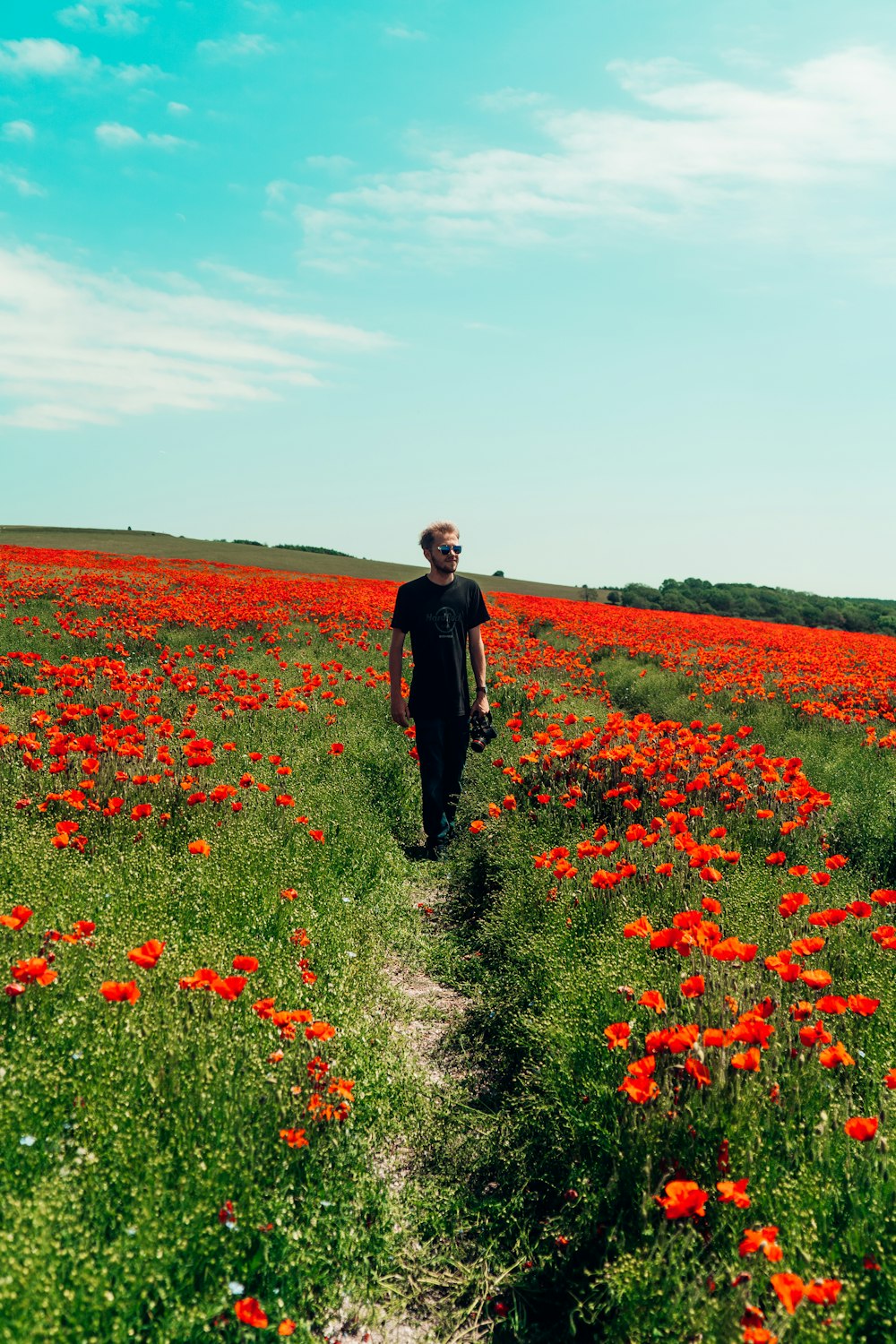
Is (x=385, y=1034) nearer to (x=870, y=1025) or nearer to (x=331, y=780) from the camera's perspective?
(x=870, y=1025)

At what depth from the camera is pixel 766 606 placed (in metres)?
51.4

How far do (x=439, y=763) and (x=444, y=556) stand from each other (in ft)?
5.24

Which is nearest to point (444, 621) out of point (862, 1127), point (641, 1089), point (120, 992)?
point (120, 992)

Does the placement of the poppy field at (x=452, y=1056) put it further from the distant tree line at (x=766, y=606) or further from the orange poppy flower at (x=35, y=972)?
the distant tree line at (x=766, y=606)

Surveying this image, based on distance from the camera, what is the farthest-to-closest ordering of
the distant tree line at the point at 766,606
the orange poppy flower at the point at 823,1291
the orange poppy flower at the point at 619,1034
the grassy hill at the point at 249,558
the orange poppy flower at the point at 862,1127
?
the distant tree line at the point at 766,606
the grassy hill at the point at 249,558
the orange poppy flower at the point at 619,1034
the orange poppy flower at the point at 862,1127
the orange poppy flower at the point at 823,1291

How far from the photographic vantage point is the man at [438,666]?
19.7 feet

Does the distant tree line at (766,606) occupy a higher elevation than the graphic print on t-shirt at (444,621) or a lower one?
higher

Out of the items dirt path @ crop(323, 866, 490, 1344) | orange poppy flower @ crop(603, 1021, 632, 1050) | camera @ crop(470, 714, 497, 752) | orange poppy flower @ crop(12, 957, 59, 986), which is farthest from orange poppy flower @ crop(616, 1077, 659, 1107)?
camera @ crop(470, 714, 497, 752)

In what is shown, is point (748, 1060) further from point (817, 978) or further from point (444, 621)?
point (444, 621)

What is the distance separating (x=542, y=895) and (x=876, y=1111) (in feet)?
6.96

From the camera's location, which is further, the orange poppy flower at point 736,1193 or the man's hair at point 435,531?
the man's hair at point 435,531

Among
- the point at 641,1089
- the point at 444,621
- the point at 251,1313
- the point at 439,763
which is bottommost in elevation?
the point at 251,1313

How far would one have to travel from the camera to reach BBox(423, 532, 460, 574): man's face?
5.81m

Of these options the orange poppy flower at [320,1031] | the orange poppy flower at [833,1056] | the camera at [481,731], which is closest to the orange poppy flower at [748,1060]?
the orange poppy flower at [833,1056]
